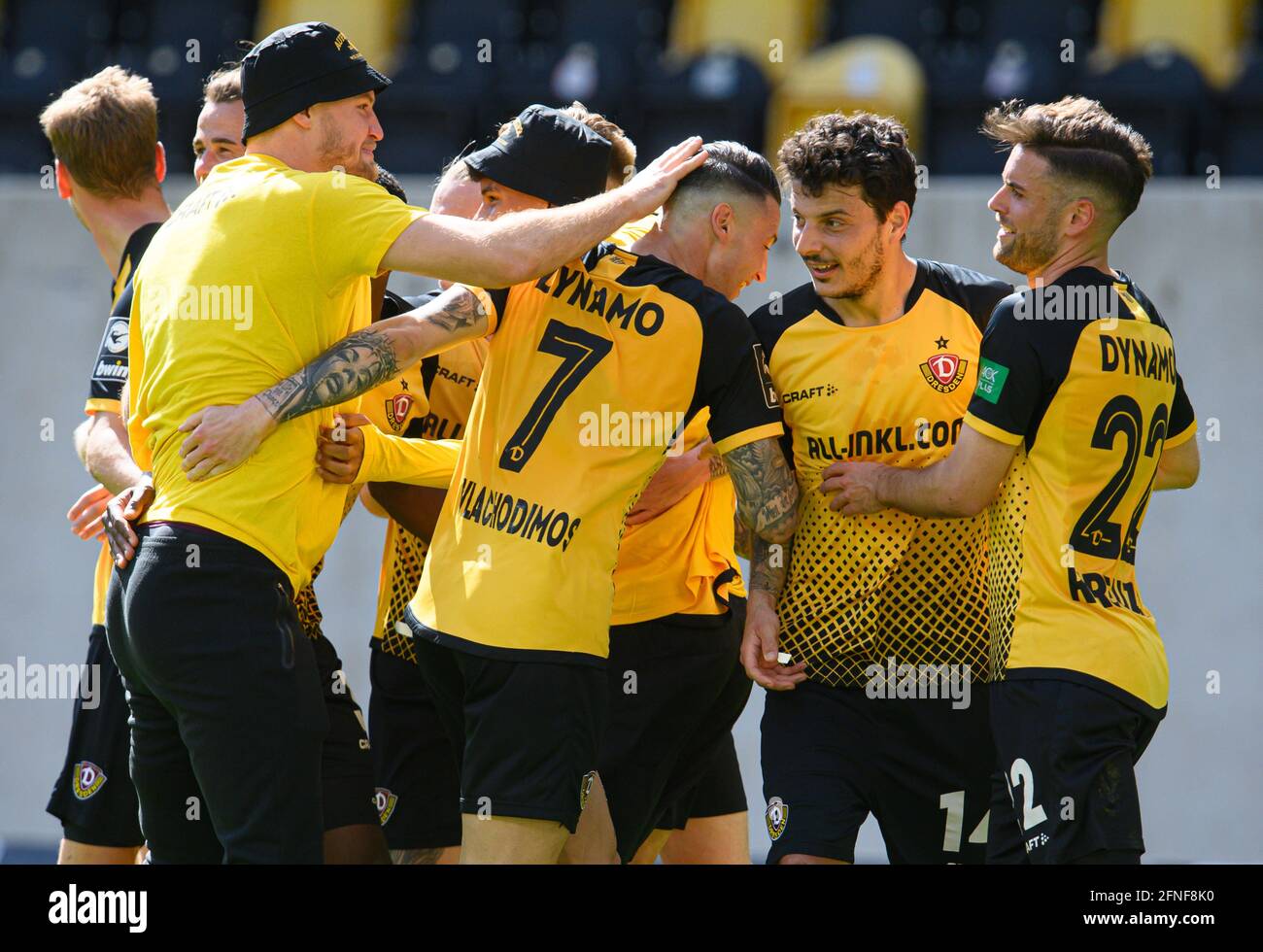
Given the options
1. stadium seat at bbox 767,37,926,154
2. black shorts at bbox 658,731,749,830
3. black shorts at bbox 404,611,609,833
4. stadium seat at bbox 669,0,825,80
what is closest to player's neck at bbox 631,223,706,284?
black shorts at bbox 404,611,609,833

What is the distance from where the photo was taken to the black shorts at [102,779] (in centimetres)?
459

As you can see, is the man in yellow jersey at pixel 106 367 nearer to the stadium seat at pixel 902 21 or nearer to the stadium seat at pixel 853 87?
the stadium seat at pixel 853 87

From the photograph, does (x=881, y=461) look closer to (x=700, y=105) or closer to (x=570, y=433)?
(x=570, y=433)

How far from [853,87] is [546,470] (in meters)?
5.67

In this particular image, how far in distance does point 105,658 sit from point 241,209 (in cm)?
166

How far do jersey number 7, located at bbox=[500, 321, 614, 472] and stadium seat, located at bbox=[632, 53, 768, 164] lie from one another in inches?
196

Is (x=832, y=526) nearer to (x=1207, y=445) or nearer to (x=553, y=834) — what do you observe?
(x=553, y=834)

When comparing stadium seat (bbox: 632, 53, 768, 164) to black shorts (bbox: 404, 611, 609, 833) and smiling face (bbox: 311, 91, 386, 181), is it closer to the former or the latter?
smiling face (bbox: 311, 91, 386, 181)

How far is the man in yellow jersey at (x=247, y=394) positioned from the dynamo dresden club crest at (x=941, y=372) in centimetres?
92

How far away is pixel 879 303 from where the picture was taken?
428cm

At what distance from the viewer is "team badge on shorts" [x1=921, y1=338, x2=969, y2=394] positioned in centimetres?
423

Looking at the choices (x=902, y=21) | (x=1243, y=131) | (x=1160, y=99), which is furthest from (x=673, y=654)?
(x=902, y=21)
